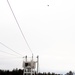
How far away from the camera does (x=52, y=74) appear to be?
151250 millimetres

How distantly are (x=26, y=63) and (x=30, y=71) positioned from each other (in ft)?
6.54

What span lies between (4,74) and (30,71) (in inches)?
3216

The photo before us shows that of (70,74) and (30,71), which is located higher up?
(70,74)

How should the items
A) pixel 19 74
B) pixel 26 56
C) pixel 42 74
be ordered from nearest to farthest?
pixel 26 56, pixel 19 74, pixel 42 74

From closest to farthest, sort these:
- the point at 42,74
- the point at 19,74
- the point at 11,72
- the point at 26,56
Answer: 1. the point at 26,56
2. the point at 19,74
3. the point at 11,72
4. the point at 42,74

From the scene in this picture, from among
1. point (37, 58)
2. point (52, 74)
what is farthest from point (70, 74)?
point (37, 58)

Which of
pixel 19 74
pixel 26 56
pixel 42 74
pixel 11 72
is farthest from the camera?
pixel 42 74

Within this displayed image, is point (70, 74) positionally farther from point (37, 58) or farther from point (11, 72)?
point (37, 58)

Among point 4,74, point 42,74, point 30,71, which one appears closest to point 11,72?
point 4,74

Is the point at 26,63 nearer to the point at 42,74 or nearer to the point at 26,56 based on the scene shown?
the point at 26,56

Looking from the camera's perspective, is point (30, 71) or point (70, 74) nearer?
point (30, 71)

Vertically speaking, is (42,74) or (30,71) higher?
(42,74)

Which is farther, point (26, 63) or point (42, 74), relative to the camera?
point (42, 74)

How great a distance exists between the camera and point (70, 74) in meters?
150
